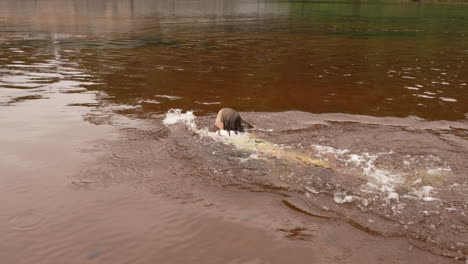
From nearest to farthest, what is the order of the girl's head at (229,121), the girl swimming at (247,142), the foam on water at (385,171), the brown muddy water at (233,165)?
the brown muddy water at (233,165) < the foam on water at (385,171) < the girl swimming at (247,142) < the girl's head at (229,121)

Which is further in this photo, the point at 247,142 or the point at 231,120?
the point at 231,120

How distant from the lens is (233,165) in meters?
7.48

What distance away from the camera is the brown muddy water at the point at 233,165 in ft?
16.8

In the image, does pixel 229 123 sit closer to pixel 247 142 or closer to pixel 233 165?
pixel 247 142

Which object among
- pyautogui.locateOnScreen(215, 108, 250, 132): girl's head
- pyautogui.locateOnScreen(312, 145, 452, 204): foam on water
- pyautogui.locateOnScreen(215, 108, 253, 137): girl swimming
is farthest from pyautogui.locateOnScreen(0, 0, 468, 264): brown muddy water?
pyautogui.locateOnScreen(215, 108, 250, 132): girl's head

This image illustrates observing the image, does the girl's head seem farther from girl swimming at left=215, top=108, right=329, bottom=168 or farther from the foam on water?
the foam on water

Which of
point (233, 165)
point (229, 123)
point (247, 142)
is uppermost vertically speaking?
point (229, 123)

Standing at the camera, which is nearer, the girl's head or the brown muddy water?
the brown muddy water

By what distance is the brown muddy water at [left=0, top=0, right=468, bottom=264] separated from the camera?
201 inches

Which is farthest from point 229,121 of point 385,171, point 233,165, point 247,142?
point 385,171

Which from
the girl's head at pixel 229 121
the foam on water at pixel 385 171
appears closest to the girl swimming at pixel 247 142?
the girl's head at pixel 229 121

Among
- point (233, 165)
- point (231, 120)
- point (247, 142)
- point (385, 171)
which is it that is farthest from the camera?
point (231, 120)

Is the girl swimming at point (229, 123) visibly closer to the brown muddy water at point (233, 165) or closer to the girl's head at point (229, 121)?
the girl's head at point (229, 121)

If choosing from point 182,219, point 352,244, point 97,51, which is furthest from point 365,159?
point 97,51
